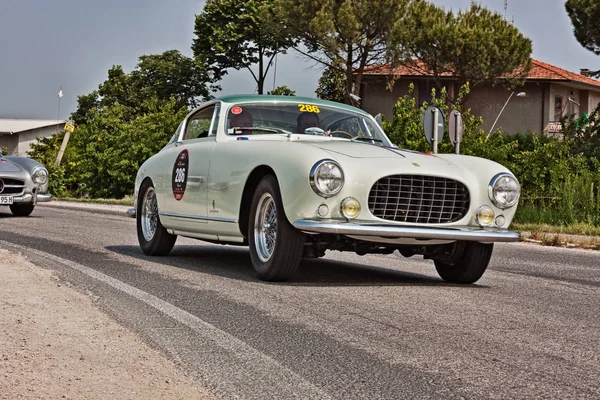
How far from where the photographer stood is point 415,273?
9109 millimetres

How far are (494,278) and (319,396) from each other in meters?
5.16

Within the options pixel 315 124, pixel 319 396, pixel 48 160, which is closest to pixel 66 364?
pixel 319 396

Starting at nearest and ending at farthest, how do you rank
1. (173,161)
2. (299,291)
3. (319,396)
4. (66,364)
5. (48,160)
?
(319,396) → (66,364) → (299,291) → (173,161) → (48,160)

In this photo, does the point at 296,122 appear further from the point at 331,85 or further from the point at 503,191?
the point at 331,85

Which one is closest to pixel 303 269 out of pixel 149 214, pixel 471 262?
pixel 471 262

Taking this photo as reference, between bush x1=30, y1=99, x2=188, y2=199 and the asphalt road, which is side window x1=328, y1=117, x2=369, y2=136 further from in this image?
bush x1=30, y1=99, x2=188, y2=199

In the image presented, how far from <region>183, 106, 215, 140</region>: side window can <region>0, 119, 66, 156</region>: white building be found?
240 ft

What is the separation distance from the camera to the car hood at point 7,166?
16.5m

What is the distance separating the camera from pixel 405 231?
723 centimetres

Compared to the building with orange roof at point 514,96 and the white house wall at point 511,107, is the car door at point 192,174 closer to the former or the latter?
the building with orange roof at point 514,96

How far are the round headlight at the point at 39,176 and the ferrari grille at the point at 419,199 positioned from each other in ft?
35.5

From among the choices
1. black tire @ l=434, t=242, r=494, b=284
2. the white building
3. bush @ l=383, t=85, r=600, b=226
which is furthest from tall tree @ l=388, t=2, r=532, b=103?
the white building

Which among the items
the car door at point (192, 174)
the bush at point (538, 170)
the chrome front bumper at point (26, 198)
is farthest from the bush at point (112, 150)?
the car door at point (192, 174)

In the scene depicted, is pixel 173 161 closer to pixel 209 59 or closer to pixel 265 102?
pixel 265 102
